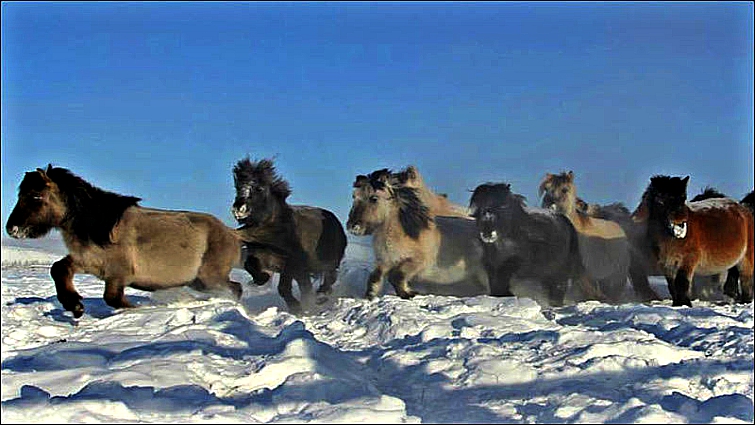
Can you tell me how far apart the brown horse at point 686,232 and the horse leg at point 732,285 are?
1.98 feet

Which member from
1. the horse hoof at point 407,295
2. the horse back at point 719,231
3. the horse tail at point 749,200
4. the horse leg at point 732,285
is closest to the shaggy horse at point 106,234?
the horse hoof at point 407,295

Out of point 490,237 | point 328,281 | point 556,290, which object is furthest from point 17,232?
point 556,290

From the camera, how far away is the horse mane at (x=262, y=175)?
11484 millimetres

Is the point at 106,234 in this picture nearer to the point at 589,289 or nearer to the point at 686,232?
the point at 686,232

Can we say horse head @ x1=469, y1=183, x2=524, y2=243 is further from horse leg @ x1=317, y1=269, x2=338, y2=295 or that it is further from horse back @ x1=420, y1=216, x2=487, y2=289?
horse leg @ x1=317, y1=269, x2=338, y2=295

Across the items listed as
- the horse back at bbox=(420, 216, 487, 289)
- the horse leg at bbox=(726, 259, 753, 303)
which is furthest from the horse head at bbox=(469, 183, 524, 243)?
the horse leg at bbox=(726, 259, 753, 303)

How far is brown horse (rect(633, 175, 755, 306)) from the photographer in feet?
34.0

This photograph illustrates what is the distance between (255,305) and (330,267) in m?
1.77

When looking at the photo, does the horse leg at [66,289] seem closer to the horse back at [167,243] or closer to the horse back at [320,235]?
the horse back at [167,243]

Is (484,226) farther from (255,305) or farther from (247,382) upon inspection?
(247,382)

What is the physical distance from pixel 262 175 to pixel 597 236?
5203 mm

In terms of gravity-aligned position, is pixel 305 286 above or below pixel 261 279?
below

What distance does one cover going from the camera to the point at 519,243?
1188cm

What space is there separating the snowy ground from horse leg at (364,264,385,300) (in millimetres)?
1417
